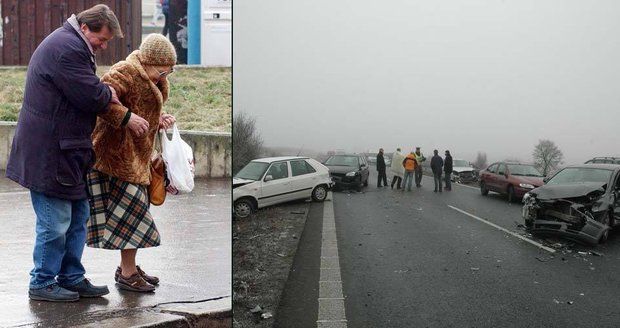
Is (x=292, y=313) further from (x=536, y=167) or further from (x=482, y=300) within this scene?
(x=536, y=167)

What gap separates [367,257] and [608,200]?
22.3 inches

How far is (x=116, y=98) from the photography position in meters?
3.58

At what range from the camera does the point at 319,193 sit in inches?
77.0

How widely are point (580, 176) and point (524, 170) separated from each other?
13 centimetres

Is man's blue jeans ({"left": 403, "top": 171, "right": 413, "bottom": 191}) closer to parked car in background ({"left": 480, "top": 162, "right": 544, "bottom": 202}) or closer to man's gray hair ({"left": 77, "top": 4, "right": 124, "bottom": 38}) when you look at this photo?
parked car in background ({"left": 480, "top": 162, "right": 544, "bottom": 202})

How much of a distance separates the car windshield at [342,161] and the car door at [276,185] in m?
0.11

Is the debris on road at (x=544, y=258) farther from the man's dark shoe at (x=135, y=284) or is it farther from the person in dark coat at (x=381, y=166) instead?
the man's dark shoe at (x=135, y=284)

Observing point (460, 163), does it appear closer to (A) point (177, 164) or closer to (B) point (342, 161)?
(B) point (342, 161)

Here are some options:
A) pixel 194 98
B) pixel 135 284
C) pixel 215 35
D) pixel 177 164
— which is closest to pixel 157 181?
pixel 177 164

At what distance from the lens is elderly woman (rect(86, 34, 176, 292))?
3711mm

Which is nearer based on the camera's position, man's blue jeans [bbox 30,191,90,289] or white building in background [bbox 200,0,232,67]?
man's blue jeans [bbox 30,191,90,289]

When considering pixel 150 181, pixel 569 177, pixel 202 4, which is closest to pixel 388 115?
pixel 569 177

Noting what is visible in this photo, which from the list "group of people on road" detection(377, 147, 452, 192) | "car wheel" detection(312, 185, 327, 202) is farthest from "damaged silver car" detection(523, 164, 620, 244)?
"car wheel" detection(312, 185, 327, 202)

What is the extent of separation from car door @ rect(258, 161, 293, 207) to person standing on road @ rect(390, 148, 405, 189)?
0.25 m
